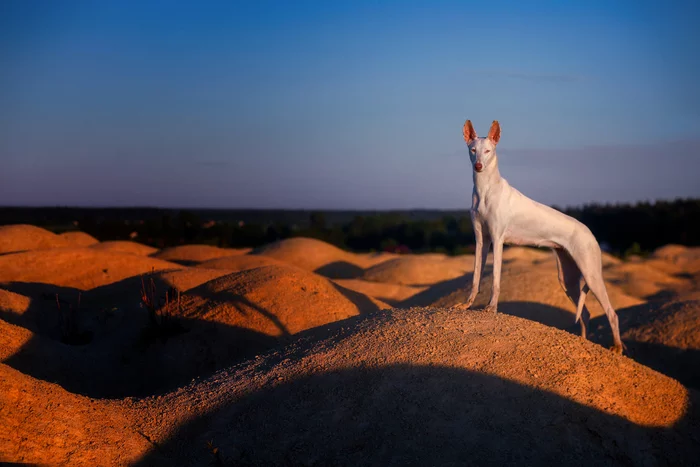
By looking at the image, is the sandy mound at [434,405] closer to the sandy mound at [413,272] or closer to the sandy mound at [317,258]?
the sandy mound at [413,272]

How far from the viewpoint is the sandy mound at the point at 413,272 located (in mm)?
17750

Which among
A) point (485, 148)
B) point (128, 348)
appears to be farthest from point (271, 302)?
point (485, 148)

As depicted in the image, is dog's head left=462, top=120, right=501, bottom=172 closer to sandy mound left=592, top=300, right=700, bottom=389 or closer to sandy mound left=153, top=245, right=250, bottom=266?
sandy mound left=592, top=300, right=700, bottom=389

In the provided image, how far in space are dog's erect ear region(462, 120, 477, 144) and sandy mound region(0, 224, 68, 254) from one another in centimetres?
1479

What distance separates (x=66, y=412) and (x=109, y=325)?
18.2 ft

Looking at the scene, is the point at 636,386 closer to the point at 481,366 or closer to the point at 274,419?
the point at 481,366

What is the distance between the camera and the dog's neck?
6.20 m

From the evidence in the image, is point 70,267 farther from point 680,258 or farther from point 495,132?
point 680,258

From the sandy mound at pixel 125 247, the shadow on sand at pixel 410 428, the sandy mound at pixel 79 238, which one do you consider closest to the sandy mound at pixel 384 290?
the sandy mound at pixel 125 247

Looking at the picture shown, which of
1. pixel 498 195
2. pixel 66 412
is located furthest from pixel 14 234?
pixel 498 195

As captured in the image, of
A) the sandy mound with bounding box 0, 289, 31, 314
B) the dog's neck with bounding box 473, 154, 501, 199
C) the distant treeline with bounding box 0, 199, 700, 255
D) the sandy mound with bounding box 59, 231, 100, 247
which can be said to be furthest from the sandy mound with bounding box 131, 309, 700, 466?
the distant treeline with bounding box 0, 199, 700, 255

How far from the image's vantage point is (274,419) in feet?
16.0

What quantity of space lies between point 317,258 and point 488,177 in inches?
556

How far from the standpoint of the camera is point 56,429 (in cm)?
464
